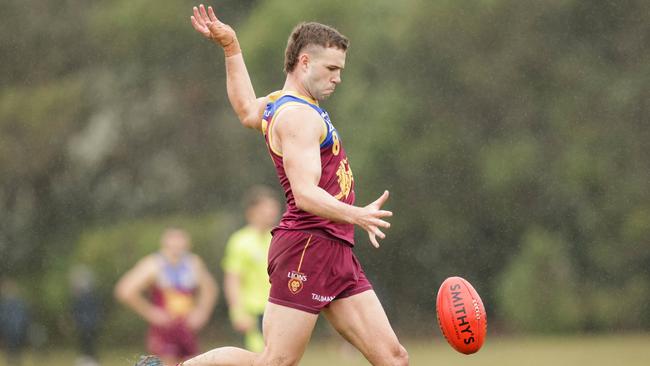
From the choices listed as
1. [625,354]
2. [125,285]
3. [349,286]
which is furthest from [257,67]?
[349,286]

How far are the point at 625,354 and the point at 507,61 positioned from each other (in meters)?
10.9

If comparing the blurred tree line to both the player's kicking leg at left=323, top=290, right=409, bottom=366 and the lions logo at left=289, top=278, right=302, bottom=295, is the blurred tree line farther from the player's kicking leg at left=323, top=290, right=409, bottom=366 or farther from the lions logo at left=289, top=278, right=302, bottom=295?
the lions logo at left=289, top=278, right=302, bottom=295

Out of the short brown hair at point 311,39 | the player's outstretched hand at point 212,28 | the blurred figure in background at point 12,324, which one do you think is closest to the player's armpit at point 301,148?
the short brown hair at point 311,39

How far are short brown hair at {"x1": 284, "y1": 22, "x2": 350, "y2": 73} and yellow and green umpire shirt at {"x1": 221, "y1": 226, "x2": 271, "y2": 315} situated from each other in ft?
13.5

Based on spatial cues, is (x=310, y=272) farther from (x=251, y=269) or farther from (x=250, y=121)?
(x=251, y=269)

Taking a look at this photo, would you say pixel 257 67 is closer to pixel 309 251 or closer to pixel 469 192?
pixel 469 192

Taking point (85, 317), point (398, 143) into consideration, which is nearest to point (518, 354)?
point (85, 317)

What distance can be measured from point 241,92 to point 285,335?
5.17 feet

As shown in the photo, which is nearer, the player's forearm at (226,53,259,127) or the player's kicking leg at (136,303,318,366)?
the player's kicking leg at (136,303,318,366)

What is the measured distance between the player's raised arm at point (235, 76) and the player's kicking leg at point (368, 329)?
1.23 metres

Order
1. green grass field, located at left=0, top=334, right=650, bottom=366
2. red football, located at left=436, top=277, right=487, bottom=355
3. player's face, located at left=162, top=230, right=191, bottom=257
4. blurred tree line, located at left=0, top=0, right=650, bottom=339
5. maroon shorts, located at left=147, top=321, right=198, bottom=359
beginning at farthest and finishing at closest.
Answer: blurred tree line, located at left=0, top=0, right=650, bottom=339
green grass field, located at left=0, top=334, right=650, bottom=366
player's face, located at left=162, top=230, right=191, bottom=257
maroon shorts, located at left=147, top=321, right=198, bottom=359
red football, located at left=436, top=277, right=487, bottom=355

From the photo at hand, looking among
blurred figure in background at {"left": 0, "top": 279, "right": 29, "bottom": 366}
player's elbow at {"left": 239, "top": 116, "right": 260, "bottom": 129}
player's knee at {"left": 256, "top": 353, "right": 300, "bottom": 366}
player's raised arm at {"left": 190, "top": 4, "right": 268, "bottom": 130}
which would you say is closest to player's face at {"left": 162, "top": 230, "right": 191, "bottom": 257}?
player's raised arm at {"left": 190, "top": 4, "right": 268, "bottom": 130}

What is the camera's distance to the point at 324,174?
644 centimetres

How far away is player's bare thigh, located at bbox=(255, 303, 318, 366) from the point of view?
629 cm
